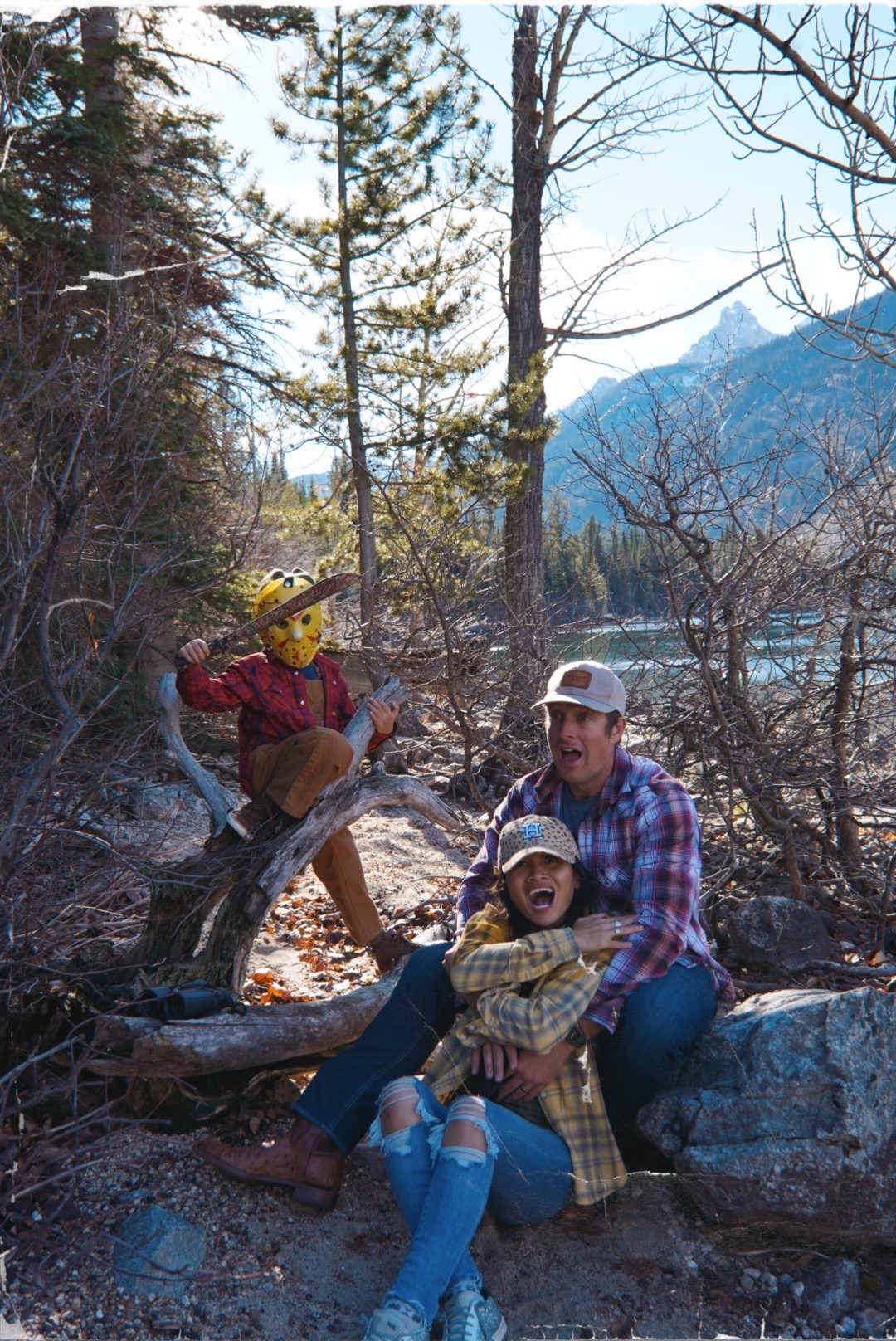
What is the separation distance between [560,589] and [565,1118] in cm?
867

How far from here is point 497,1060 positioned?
2.99 metres

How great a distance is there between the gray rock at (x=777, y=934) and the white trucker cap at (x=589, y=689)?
211 centimetres

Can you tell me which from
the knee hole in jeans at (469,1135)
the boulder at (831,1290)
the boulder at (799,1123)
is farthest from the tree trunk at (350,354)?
the boulder at (831,1290)

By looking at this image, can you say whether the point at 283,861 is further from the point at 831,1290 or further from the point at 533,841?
the point at 831,1290

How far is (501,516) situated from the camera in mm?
11422

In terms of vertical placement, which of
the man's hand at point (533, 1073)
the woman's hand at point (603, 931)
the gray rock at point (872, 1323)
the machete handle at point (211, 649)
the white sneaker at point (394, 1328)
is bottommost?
the gray rock at point (872, 1323)

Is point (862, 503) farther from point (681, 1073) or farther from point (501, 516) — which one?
point (501, 516)

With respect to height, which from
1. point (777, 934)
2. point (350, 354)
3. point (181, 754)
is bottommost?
point (777, 934)

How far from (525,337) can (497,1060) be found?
31.9ft

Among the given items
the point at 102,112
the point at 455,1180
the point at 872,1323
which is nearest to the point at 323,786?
the point at 455,1180

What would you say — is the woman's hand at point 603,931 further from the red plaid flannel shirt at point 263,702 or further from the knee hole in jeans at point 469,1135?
the red plaid flannel shirt at point 263,702

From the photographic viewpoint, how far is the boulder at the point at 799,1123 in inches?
112

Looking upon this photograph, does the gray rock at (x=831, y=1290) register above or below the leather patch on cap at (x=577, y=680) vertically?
below

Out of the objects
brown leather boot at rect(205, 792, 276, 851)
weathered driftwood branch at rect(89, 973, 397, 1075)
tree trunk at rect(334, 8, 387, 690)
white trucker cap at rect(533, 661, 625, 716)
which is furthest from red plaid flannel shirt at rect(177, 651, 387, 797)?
tree trunk at rect(334, 8, 387, 690)
